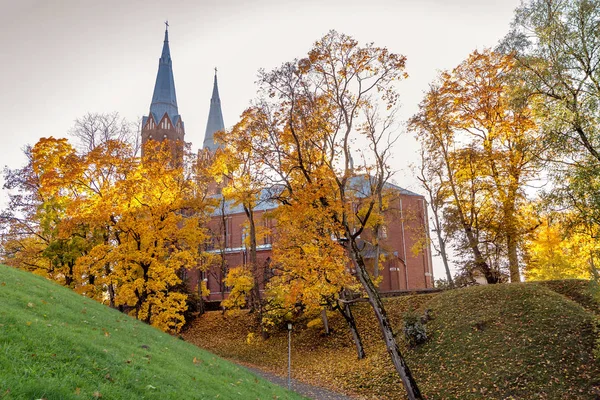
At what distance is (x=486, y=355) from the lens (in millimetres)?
15688

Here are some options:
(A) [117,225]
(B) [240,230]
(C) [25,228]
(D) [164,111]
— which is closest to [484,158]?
(A) [117,225]

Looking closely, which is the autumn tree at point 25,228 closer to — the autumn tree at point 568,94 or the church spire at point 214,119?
the autumn tree at point 568,94

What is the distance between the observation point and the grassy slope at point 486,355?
13.4m

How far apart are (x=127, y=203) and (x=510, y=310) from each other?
19.6m

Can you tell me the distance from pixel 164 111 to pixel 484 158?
4856 cm

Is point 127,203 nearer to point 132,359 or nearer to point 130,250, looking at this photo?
point 130,250

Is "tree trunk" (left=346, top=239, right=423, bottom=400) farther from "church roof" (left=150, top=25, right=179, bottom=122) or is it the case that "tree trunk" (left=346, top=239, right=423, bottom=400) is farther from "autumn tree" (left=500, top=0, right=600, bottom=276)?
"church roof" (left=150, top=25, right=179, bottom=122)

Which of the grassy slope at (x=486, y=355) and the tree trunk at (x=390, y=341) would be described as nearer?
the grassy slope at (x=486, y=355)

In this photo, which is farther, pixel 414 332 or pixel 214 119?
pixel 214 119

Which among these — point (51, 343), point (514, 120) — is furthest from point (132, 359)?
point (514, 120)

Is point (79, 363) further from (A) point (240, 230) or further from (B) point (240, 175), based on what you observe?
(A) point (240, 230)

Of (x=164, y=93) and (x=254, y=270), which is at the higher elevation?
(x=164, y=93)

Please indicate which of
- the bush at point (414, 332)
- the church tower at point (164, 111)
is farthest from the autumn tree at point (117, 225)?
the church tower at point (164, 111)

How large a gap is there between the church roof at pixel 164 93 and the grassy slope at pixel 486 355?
45.0 meters
